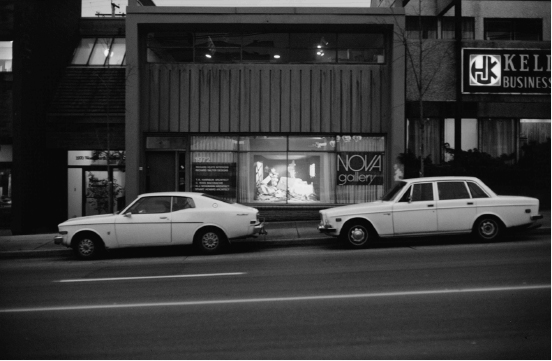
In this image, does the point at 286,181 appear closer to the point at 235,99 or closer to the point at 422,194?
the point at 235,99

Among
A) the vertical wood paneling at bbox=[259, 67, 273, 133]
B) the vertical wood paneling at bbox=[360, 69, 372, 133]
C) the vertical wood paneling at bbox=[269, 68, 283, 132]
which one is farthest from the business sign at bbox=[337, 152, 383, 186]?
the vertical wood paneling at bbox=[259, 67, 273, 133]

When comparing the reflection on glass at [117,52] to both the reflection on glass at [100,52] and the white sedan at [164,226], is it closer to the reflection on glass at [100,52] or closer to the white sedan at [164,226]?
the reflection on glass at [100,52]

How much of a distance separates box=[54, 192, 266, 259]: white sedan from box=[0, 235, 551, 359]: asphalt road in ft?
3.28

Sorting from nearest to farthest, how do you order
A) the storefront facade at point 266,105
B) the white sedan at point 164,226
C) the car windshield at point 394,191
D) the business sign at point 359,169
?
the white sedan at point 164,226 → the car windshield at point 394,191 → the storefront facade at point 266,105 → the business sign at point 359,169

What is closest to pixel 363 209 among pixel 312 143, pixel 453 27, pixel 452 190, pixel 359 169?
pixel 452 190

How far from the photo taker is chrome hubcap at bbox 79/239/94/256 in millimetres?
11477

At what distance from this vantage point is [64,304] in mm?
7148

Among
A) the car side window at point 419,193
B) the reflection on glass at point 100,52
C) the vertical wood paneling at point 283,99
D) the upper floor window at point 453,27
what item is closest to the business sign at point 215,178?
the vertical wood paneling at point 283,99

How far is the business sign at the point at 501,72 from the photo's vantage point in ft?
55.5

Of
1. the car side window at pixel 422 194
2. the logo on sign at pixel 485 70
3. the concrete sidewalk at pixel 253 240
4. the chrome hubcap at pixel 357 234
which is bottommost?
the concrete sidewalk at pixel 253 240

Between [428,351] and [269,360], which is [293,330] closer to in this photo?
[269,360]

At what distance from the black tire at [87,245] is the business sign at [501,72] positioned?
12.2 m

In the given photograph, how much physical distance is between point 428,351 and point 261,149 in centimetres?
1268

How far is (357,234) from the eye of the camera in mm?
11492
